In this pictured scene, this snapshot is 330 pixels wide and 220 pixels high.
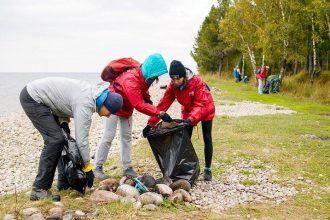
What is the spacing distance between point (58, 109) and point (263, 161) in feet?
13.9

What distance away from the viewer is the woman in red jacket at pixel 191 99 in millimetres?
6444

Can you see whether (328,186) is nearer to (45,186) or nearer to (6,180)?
(45,186)

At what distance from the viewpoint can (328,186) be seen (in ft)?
22.2

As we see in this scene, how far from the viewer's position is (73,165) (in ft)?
19.0

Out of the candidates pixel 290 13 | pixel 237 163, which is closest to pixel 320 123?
pixel 237 163

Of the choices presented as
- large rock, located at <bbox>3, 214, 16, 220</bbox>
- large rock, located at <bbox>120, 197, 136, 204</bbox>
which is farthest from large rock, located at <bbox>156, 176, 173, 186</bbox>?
large rock, located at <bbox>3, 214, 16, 220</bbox>

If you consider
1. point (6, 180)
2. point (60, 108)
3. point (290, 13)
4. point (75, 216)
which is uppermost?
point (290, 13)

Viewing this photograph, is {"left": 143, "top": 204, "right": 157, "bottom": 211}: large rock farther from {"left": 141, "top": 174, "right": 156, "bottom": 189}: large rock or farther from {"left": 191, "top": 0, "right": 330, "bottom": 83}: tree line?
{"left": 191, "top": 0, "right": 330, "bottom": 83}: tree line

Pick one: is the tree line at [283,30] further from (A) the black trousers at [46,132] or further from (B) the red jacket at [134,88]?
(A) the black trousers at [46,132]

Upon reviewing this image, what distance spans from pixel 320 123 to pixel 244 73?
35269mm

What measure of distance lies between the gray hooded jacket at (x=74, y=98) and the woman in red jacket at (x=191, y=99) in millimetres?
1183

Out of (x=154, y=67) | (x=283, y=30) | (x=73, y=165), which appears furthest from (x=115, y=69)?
(x=283, y=30)

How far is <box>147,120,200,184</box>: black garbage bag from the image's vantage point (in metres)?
6.51

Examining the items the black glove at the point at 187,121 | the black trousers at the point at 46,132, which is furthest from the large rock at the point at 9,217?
the black glove at the point at 187,121
